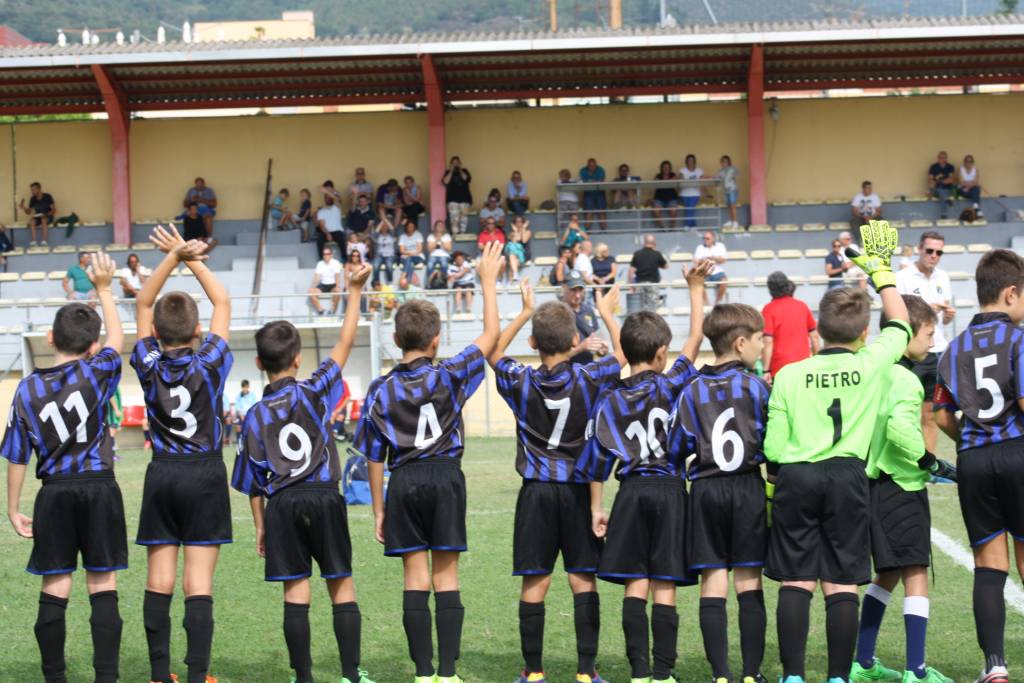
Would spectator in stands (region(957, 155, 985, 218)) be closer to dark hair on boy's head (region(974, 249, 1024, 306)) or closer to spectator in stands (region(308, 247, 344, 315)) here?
spectator in stands (region(308, 247, 344, 315))

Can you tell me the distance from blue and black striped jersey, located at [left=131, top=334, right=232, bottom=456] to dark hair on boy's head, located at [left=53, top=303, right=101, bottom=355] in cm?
27

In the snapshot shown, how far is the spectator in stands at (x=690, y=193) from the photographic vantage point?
24500mm

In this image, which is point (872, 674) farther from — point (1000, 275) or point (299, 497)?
point (299, 497)

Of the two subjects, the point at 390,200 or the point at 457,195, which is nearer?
the point at 457,195

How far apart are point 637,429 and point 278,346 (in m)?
1.77

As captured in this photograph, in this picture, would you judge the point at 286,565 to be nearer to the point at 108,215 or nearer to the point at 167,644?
the point at 167,644

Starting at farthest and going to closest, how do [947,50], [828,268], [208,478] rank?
[947,50] → [828,268] → [208,478]

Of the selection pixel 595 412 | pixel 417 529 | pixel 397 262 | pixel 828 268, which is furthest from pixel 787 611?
pixel 397 262

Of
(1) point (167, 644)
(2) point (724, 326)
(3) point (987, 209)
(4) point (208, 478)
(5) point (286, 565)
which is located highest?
(3) point (987, 209)

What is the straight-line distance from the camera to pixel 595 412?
6059 mm

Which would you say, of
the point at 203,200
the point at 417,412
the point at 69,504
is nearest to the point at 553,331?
the point at 417,412

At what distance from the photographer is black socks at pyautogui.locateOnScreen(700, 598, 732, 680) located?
18.8ft

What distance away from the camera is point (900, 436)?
577 centimetres

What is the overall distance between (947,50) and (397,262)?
12.0 meters
